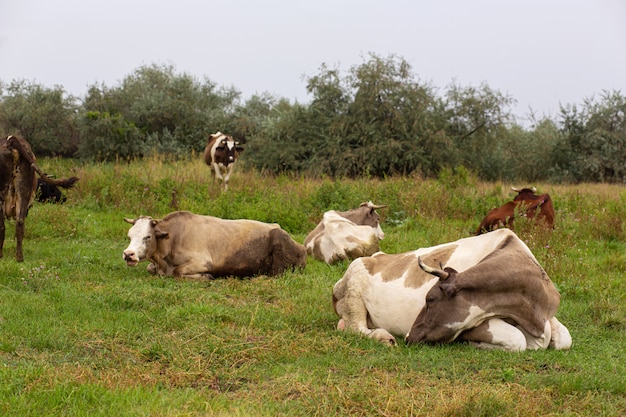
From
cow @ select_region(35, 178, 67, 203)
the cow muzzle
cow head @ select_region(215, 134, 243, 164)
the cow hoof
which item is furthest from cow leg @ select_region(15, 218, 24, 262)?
cow head @ select_region(215, 134, 243, 164)

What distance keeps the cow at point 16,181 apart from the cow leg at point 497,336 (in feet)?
24.4

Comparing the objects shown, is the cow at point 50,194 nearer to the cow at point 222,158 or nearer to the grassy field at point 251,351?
the grassy field at point 251,351

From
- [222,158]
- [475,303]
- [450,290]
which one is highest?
[222,158]

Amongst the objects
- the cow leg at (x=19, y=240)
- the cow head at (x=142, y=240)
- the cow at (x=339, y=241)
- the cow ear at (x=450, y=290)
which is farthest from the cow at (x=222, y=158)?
the cow ear at (x=450, y=290)

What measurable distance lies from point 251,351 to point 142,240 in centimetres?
439

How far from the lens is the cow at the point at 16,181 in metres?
11.1

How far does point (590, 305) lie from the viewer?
848cm

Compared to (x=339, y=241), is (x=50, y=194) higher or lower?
higher

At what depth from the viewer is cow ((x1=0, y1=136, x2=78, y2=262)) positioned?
11148 millimetres

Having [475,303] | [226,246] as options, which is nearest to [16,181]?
[226,246]

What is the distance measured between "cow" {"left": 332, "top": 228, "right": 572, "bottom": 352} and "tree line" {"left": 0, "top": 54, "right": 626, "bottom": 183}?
15.6 m

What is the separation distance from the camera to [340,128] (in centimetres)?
2900

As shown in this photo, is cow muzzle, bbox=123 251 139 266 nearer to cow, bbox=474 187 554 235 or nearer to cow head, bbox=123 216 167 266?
cow head, bbox=123 216 167 266

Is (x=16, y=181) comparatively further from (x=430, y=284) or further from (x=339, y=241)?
(x=430, y=284)
